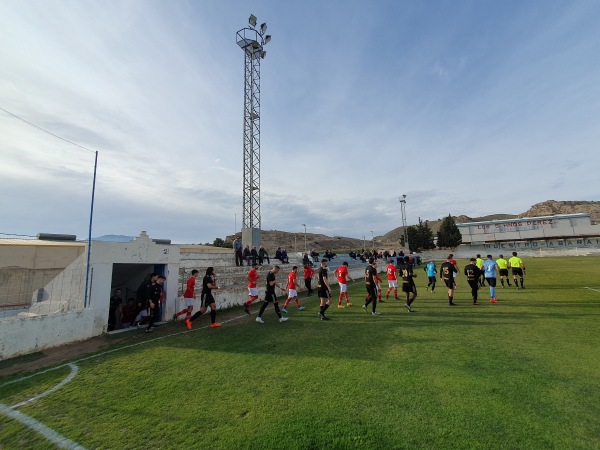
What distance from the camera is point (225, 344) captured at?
24.4ft

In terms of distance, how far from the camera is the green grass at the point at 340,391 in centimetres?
345

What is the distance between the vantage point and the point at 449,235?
2724 inches

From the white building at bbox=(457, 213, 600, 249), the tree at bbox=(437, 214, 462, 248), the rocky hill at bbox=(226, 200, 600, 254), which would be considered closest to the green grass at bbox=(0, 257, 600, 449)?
the rocky hill at bbox=(226, 200, 600, 254)

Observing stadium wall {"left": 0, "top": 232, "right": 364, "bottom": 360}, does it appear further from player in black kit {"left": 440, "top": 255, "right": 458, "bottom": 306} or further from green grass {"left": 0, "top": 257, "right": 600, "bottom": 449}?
player in black kit {"left": 440, "top": 255, "right": 458, "bottom": 306}

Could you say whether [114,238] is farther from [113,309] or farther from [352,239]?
[352,239]

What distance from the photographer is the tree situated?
69.0 metres

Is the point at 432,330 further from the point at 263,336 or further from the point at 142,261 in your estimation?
the point at 142,261

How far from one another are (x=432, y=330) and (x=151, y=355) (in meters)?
7.09

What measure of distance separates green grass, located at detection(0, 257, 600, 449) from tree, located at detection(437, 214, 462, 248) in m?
67.0

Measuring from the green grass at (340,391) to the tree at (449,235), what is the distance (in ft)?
220

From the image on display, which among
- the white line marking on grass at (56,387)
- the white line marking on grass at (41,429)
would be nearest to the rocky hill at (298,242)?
the white line marking on grass at (56,387)

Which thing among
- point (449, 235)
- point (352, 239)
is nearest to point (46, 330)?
point (449, 235)

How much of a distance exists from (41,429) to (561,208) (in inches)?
6893

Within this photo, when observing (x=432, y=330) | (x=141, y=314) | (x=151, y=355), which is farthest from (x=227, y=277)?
(x=432, y=330)
